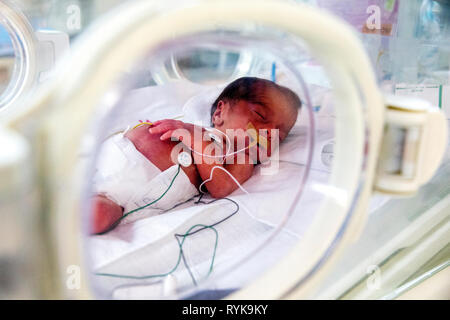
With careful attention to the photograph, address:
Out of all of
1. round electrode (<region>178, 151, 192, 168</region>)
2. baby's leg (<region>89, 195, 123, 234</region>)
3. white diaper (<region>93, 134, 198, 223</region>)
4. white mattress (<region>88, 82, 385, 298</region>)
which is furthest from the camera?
round electrode (<region>178, 151, 192, 168</region>)

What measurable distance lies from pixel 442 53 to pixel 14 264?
144 centimetres

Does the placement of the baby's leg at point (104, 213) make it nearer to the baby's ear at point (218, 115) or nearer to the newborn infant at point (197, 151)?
the newborn infant at point (197, 151)

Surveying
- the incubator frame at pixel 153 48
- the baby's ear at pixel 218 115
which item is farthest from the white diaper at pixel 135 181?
the incubator frame at pixel 153 48

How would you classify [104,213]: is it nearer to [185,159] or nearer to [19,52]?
[185,159]

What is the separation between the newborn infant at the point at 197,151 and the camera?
952mm

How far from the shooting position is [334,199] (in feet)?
1.95

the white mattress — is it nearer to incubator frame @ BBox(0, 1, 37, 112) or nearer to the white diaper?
the white diaper

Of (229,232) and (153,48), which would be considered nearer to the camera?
(153,48)

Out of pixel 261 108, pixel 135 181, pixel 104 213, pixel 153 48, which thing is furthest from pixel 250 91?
pixel 153 48

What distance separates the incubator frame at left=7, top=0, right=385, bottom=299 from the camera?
38cm

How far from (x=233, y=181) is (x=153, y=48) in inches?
26.9

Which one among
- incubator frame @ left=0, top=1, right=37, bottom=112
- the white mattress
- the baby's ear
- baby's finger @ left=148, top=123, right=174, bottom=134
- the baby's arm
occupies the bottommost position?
the white mattress

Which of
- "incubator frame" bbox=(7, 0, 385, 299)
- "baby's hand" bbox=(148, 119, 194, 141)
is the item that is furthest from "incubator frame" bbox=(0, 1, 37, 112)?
"incubator frame" bbox=(7, 0, 385, 299)

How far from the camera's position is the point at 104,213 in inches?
32.5
